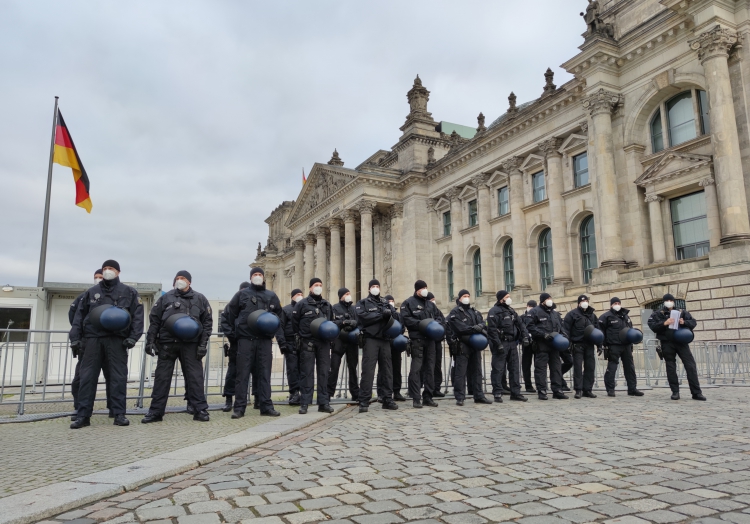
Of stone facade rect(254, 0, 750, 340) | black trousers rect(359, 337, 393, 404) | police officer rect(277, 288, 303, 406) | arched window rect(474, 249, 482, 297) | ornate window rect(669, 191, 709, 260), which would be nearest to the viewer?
black trousers rect(359, 337, 393, 404)

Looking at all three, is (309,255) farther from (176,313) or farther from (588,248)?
(176,313)

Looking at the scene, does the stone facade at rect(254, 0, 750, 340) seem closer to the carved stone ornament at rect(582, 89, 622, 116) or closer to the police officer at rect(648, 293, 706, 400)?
the carved stone ornament at rect(582, 89, 622, 116)

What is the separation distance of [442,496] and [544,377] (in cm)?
788

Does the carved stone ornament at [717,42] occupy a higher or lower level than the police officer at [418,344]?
higher

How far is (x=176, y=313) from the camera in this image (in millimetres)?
8188

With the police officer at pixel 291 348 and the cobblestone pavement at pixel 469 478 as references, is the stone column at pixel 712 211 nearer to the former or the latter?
the cobblestone pavement at pixel 469 478

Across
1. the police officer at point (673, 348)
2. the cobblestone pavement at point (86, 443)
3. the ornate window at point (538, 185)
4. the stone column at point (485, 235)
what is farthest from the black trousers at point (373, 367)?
the stone column at point (485, 235)

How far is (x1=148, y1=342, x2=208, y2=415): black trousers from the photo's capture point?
790 cm

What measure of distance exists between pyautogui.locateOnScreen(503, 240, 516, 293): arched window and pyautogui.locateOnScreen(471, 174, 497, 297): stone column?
0.78 metres

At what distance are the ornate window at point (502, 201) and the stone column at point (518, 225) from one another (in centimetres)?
149

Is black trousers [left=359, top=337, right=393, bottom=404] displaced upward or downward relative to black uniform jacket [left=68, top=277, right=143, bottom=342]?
downward

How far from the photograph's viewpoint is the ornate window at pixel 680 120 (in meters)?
21.7

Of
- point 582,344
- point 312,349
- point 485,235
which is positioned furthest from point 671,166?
point 312,349

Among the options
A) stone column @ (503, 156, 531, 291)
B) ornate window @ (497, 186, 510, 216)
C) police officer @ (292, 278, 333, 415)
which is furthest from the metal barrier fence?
ornate window @ (497, 186, 510, 216)
